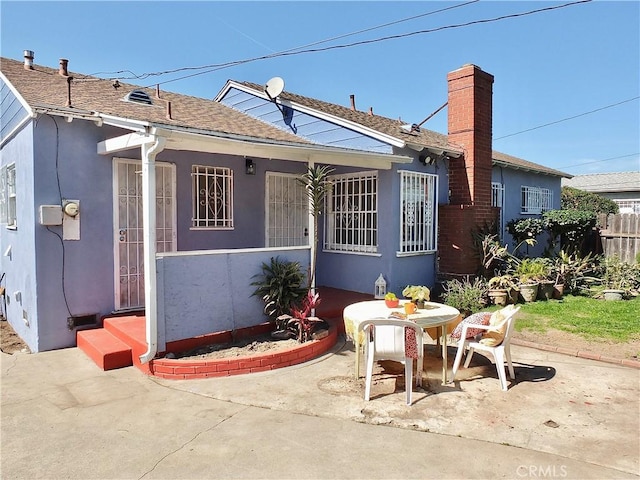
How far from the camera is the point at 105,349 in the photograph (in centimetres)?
596

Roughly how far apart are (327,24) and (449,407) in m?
8.46

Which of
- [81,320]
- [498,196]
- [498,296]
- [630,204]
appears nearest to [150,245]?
[81,320]

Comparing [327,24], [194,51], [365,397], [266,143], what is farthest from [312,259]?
[194,51]

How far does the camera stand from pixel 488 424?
4.13 m

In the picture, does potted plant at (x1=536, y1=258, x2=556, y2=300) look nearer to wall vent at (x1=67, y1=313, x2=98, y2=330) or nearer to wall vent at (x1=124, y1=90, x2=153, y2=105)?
wall vent at (x1=67, y1=313, x2=98, y2=330)

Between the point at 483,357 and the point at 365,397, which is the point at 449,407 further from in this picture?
the point at 483,357

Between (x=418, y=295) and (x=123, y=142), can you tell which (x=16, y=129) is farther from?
(x=418, y=295)

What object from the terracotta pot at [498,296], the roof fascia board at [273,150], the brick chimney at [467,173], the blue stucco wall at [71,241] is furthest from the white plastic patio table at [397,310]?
the blue stucco wall at [71,241]

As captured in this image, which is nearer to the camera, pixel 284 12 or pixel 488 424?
pixel 488 424

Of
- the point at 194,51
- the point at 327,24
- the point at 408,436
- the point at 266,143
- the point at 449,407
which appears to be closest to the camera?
the point at 408,436

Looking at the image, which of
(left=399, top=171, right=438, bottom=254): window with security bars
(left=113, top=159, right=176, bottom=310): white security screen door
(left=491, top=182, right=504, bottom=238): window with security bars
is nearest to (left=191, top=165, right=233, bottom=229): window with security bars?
(left=113, top=159, right=176, bottom=310): white security screen door

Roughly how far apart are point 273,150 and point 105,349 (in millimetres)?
3789

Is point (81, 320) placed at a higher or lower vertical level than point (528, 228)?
lower

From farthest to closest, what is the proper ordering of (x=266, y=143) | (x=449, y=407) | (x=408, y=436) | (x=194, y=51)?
(x=194, y=51), (x=266, y=143), (x=449, y=407), (x=408, y=436)
